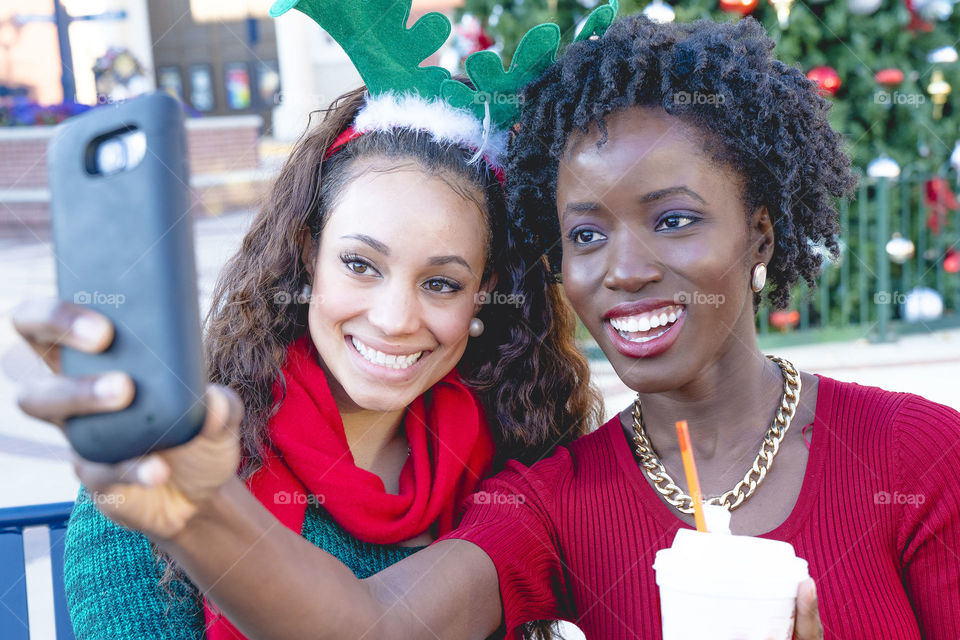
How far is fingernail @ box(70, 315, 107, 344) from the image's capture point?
43.9 inches

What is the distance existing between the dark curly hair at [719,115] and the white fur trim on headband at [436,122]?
0.12 meters

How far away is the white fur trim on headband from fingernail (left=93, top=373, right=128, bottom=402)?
1.36 meters

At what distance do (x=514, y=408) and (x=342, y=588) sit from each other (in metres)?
1.00

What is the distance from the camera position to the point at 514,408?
2.53 metres

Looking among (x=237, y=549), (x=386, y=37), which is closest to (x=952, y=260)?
(x=386, y=37)

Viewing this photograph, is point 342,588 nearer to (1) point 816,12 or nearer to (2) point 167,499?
(2) point 167,499

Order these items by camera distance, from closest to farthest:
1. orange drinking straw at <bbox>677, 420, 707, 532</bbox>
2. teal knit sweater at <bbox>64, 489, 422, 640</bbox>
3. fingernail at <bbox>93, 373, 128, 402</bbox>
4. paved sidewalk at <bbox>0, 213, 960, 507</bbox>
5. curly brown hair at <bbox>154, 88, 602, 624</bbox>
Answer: fingernail at <bbox>93, 373, 128, 402</bbox> < orange drinking straw at <bbox>677, 420, 707, 532</bbox> < teal knit sweater at <bbox>64, 489, 422, 640</bbox> < curly brown hair at <bbox>154, 88, 602, 624</bbox> < paved sidewalk at <bbox>0, 213, 960, 507</bbox>

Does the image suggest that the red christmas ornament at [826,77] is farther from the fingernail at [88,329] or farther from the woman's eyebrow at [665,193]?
the fingernail at [88,329]

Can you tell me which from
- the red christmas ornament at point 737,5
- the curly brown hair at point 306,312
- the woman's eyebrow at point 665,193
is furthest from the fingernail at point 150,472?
the red christmas ornament at point 737,5

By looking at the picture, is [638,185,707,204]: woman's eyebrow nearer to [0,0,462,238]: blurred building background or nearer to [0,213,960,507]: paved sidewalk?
[0,213,960,507]: paved sidewalk

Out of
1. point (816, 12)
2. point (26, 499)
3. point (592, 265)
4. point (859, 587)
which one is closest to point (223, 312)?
point (592, 265)

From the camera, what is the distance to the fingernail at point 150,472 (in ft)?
3.80

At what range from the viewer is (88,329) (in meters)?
1.12

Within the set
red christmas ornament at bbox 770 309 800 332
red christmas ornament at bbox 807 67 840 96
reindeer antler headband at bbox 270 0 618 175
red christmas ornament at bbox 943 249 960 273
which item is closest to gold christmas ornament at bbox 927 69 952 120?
red christmas ornament at bbox 807 67 840 96
